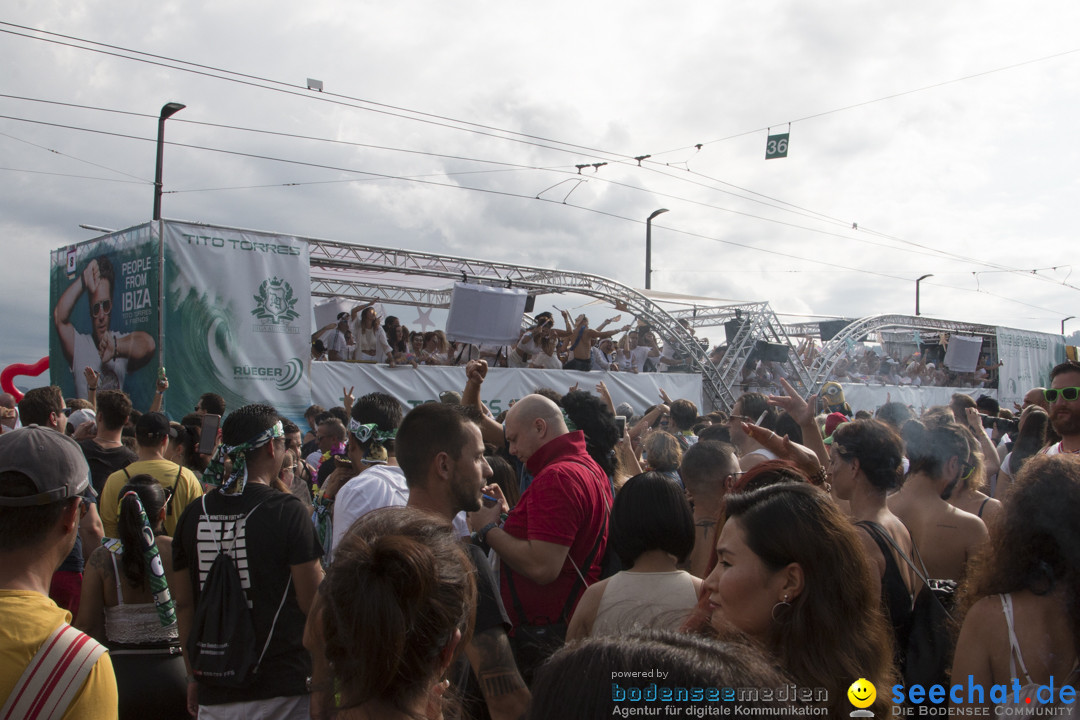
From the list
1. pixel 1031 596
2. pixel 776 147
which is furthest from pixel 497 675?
pixel 776 147

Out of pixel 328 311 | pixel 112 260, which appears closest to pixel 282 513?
pixel 112 260

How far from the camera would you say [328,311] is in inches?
571

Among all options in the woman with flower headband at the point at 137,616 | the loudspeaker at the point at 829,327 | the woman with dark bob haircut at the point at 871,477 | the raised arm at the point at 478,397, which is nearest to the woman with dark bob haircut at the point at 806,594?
the woman with dark bob haircut at the point at 871,477

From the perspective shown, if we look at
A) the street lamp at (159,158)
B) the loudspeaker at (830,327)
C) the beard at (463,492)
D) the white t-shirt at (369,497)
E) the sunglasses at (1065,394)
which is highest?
the street lamp at (159,158)

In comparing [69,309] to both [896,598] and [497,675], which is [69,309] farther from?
[896,598]

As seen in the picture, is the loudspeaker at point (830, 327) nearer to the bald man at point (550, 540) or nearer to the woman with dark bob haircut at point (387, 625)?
the bald man at point (550, 540)

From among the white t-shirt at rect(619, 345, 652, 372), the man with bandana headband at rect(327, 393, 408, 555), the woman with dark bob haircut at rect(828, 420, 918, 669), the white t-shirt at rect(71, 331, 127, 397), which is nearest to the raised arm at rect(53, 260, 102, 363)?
the white t-shirt at rect(71, 331, 127, 397)

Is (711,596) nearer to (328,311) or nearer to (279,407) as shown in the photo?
(279,407)

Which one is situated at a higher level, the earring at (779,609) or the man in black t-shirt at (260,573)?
the earring at (779,609)

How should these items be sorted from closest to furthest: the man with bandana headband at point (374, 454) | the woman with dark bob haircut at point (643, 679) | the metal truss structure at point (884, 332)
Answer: the woman with dark bob haircut at point (643, 679) → the man with bandana headband at point (374, 454) → the metal truss structure at point (884, 332)

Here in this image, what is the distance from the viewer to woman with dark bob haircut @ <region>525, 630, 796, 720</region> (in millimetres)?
828

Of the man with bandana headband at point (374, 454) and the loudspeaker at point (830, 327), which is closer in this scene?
the man with bandana headband at point (374, 454)

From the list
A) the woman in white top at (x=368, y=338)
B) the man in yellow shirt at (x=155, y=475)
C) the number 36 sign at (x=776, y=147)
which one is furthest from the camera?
the number 36 sign at (x=776, y=147)

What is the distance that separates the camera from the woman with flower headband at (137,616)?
10.2 feet
